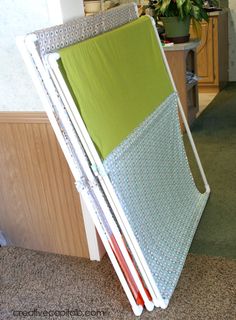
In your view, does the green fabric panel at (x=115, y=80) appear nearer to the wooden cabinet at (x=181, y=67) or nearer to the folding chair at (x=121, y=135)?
the folding chair at (x=121, y=135)

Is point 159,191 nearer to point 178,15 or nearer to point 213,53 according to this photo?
point 178,15

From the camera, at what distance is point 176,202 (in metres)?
2.08

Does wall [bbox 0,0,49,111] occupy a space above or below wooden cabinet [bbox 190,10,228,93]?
above

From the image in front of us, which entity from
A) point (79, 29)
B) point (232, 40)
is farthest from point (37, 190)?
point (232, 40)

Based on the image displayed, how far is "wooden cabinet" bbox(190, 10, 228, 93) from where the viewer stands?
4426 mm

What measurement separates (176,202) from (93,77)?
901 mm

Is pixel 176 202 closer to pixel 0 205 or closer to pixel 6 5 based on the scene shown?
pixel 0 205

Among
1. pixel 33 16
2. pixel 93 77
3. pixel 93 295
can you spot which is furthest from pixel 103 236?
pixel 33 16

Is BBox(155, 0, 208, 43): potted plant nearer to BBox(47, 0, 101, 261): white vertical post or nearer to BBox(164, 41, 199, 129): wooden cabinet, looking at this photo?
BBox(164, 41, 199, 129): wooden cabinet

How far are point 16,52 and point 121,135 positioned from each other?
635 mm

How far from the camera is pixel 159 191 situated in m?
1.89

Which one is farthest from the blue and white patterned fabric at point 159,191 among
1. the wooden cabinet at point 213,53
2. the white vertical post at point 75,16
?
the wooden cabinet at point 213,53

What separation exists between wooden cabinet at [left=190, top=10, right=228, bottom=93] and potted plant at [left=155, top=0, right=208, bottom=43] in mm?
980

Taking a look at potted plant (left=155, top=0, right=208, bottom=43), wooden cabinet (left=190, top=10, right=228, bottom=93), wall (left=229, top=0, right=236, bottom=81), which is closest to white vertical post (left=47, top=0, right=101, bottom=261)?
potted plant (left=155, top=0, right=208, bottom=43)
